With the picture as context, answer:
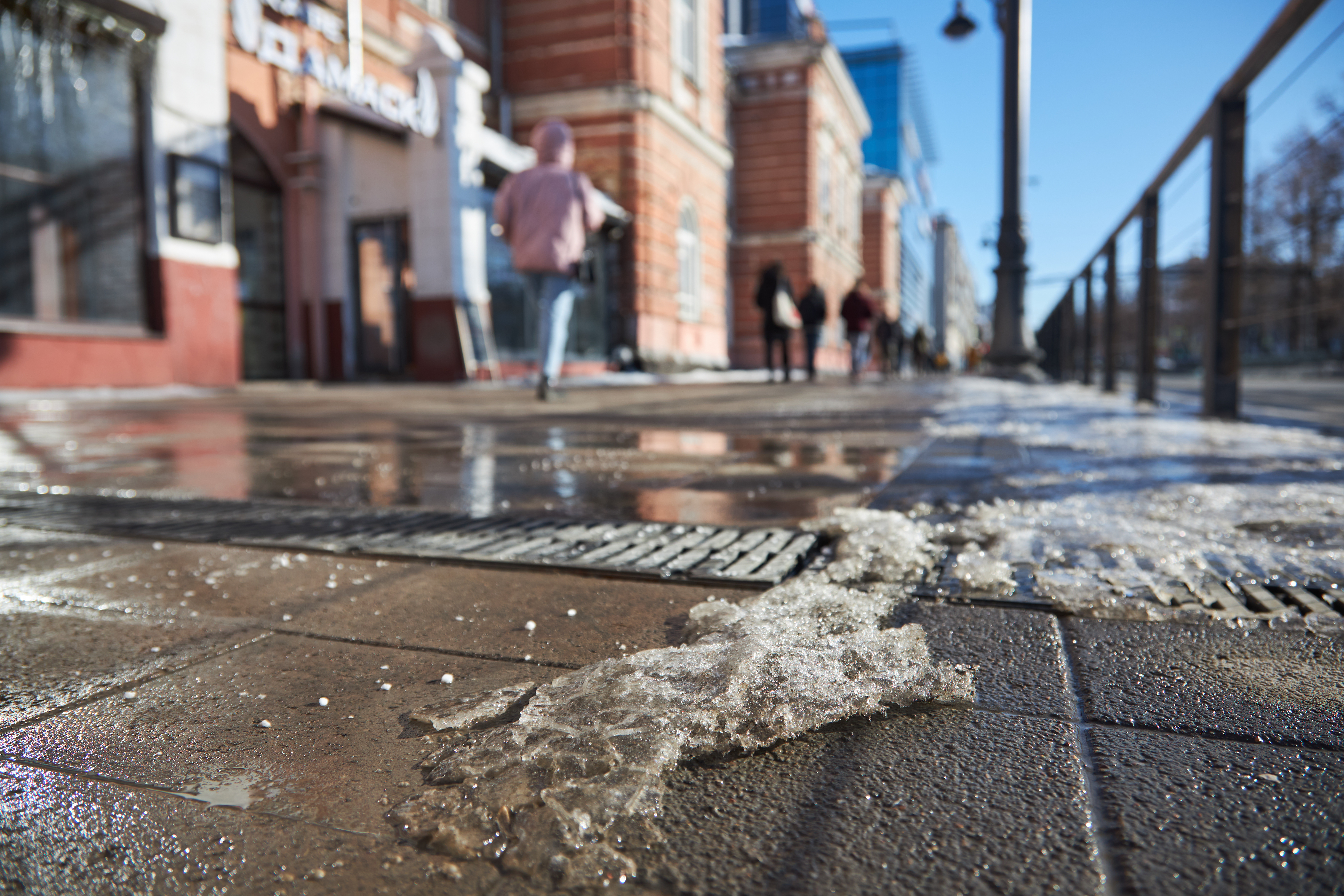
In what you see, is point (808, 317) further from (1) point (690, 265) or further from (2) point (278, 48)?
Result: (2) point (278, 48)

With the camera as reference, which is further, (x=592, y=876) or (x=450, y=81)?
(x=450, y=81)

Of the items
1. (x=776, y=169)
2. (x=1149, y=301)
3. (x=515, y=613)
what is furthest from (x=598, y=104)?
(x=515, y=613)

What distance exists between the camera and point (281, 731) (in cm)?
100

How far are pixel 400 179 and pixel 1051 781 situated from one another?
44.5 feet

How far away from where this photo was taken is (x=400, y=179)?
13.0 metres

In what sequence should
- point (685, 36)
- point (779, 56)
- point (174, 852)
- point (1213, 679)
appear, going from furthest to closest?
1. point (779, 56)
2. point (685, 36)
3. point (1213, 679)
4. point (174, 852)

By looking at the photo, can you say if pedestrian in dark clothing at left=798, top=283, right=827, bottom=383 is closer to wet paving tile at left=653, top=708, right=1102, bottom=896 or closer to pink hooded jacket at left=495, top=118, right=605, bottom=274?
pink hooded jacket at left=495, top=118, right=605, bottom=274

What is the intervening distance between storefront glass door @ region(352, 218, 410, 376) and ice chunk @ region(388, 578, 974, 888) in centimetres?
1290

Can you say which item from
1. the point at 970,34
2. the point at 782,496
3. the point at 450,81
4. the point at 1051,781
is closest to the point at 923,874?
the point at 1051,781

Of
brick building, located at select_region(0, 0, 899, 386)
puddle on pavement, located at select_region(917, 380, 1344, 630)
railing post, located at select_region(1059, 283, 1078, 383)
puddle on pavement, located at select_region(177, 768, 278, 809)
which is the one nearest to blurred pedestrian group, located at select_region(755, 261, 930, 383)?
railing post, located at select_region(1059, 283, 1078, 383)

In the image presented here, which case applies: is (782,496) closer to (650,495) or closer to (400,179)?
(650,495)

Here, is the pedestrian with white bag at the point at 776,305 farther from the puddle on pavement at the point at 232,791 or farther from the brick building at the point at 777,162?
the puddle on pavement at the point at 232,791

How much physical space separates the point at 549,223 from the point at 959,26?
38.1 feet

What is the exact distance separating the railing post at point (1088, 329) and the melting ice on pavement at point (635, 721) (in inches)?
345
